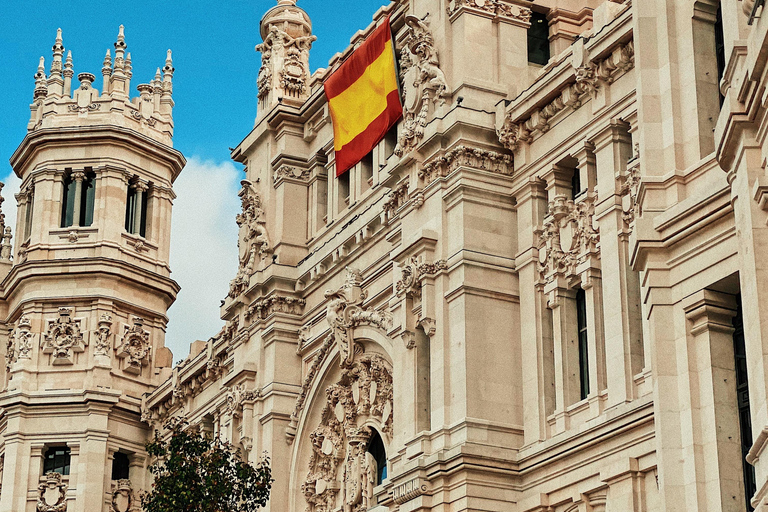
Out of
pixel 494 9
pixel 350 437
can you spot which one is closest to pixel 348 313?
pixel 350 437

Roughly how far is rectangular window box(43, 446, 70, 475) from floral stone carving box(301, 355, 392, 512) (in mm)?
16074

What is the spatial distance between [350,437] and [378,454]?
96cm

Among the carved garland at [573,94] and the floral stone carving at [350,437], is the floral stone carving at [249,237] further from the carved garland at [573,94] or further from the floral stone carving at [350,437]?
the carved garland at [573,94]

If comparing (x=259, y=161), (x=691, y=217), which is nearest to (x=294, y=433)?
(x=259, y=161)

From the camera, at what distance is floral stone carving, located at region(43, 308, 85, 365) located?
55.3 meters

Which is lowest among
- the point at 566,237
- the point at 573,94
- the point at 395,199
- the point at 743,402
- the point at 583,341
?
the point at 743,402

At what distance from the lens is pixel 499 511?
32656 millimetres

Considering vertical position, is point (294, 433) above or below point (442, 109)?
below

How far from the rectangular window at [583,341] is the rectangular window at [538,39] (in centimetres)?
766

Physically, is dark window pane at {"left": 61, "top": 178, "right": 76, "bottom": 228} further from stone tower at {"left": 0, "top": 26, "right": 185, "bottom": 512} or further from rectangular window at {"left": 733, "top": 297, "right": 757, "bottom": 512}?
rectangular window at {"left": 733, "top": 297, "right": 757, "bottom": 512}

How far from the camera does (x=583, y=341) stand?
33156 mm

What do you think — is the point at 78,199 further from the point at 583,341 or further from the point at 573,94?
the point at 583,341

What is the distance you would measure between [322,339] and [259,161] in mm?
7862

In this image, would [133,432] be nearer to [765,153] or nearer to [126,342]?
[126,342]
